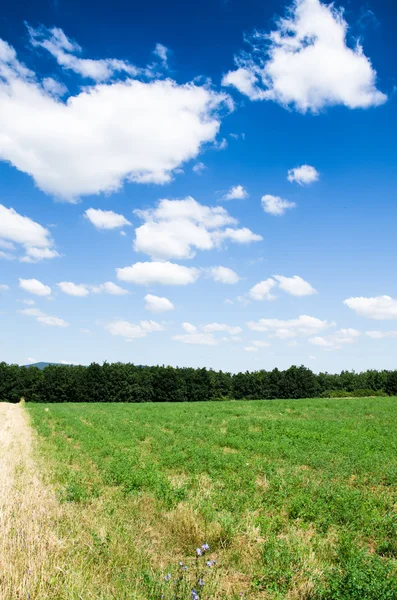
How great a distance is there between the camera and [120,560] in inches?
232

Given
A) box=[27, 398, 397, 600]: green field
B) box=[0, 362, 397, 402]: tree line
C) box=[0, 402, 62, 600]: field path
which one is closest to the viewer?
box=[0, 402, 62, 600]: field path

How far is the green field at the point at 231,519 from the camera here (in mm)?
5270

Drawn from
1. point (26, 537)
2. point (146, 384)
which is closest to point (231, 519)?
point (26, 537)

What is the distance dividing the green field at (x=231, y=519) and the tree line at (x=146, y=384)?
6199 cm

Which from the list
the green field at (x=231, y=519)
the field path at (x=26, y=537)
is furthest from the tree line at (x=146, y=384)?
the field path at (x=26, y=537)

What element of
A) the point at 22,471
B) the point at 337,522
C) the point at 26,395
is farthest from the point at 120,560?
the point at 26,395

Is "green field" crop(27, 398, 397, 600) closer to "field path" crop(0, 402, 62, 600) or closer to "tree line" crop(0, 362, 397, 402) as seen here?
"field path" crop(0, 402, 62, 600)

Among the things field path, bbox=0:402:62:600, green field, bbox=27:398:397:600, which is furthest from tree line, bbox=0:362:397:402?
field path, bbox=0:402:62:600

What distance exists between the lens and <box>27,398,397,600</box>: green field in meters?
5.27

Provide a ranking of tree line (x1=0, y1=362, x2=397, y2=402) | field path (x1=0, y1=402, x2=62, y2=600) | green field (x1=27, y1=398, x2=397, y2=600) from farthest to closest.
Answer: tree line (x1=0, y1=362, x2=397, y2=402), green field (x1=27, y1=398, x2=397, y2=600), field path (x1=0, y1=402, x2=62, y2=600)

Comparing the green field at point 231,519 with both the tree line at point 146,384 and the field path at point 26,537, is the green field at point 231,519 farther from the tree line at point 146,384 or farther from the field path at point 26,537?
the tree line at point 146,384

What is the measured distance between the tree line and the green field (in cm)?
6199

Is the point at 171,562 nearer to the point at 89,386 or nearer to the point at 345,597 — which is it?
the point at 345,597

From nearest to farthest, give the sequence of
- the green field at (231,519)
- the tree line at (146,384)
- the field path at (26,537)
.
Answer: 1. the field path at (26,537)
2. the green field at (231,519)
3. the tree line at (146,384)
